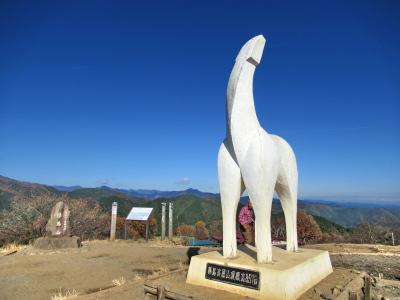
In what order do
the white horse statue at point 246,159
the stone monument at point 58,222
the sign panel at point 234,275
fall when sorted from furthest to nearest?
the stone monument at point 58,222, the white horse statue at point 246,159, the sign panel at point 234,275

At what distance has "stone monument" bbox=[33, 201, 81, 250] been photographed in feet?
34.1

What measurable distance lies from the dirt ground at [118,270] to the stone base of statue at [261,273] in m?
0.18

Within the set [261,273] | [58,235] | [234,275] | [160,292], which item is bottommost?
[160,292]

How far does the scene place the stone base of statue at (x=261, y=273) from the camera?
14.6 feet

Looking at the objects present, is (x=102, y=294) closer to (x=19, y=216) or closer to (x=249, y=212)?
(x=249, y=212)

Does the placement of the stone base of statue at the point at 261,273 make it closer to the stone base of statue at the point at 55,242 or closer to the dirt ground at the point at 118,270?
the dirt ground at the point at 118,270

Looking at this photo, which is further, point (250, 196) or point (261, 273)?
point (250, 196)

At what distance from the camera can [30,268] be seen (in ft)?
26.1

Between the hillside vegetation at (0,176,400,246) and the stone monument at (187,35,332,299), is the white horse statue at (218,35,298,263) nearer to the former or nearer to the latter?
the stone monument at (187,35,332,299)

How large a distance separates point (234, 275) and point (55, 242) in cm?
778

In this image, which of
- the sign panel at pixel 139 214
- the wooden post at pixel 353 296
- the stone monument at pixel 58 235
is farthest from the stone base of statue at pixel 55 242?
the wooden post at pixel 353 296

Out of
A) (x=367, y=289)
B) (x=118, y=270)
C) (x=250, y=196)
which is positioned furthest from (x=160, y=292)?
(x=367, y=289)

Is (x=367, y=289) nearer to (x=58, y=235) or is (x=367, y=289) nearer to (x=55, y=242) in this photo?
(x=55, y=242)

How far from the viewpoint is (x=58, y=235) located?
10.8 meters
